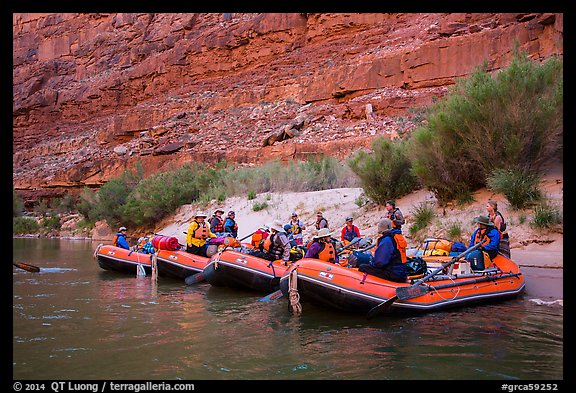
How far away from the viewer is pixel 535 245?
408 inches

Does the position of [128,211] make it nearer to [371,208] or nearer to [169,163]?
[169,163]

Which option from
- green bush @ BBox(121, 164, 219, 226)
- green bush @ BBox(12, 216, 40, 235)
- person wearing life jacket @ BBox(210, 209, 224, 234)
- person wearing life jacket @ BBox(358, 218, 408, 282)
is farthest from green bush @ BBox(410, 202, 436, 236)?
green bush @ BBox(12, 216, 40, 235)

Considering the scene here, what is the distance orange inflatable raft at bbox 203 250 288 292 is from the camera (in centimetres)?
912

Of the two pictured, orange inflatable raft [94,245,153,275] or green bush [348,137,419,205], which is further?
green bush [348,137,419,205]

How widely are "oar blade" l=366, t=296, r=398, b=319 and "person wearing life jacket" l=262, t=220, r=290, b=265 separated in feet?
9.06

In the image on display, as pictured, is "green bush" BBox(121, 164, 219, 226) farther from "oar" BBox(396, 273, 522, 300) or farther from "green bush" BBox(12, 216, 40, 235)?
"oar" BBox(396, 273, 522, 300)

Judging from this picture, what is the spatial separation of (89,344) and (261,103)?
113 ft

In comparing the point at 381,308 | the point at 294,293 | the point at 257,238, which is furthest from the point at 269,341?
the point at 257,238

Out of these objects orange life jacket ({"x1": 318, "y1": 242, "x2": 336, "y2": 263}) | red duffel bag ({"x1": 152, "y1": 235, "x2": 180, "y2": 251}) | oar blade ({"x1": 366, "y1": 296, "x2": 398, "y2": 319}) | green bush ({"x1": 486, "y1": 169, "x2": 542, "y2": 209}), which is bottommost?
oar blade ({"x1": 366, "y1": 296, "x2": 398, "y2": 319})

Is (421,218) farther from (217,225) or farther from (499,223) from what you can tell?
(217,225)

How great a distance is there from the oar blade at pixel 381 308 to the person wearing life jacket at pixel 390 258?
1.28 ft

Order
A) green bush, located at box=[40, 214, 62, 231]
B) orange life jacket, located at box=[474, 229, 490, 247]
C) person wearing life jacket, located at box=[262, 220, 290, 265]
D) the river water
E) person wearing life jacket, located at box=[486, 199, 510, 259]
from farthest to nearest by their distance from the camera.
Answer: green bush, located at box=[40, 214, 62, 231] → person wearing life jacket, located at box=[262, 220, 290, 265] → person wearing life jacket, located at box=[486, 199, 510, 259] → orange life jacket, located at box=[474, 229, 490, 247] → the river water
